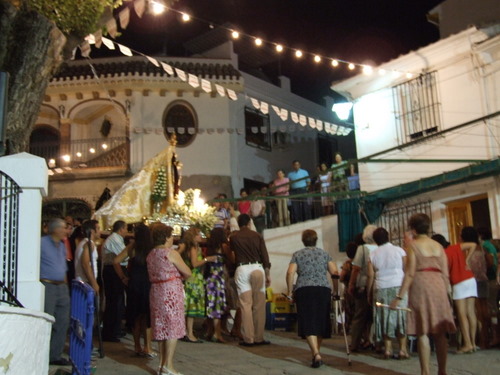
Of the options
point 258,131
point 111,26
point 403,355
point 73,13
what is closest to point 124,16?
point 111,26

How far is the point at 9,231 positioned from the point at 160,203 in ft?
24.6

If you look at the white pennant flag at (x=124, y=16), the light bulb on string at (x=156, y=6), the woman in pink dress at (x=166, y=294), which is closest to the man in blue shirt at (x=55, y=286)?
the woman in pink dress at (x=166, y=294)

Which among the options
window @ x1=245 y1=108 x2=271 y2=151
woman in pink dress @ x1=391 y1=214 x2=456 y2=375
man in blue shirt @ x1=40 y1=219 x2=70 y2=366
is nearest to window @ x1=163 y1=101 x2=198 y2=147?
window @ x1=245 y1=108 x2=271 y2=151

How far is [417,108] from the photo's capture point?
14875mm

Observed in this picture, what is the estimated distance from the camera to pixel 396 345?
31.6 feet

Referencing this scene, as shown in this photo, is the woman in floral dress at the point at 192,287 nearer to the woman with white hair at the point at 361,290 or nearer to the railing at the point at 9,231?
the woman with white hair at the point at 361,290

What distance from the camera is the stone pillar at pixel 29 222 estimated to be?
691 cm

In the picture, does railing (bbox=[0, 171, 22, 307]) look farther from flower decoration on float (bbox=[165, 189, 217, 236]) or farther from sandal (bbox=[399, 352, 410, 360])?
flower decoration on float (bbox=[165, 189, 217, 236])

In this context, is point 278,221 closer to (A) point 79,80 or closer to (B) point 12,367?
(A) point 79,80

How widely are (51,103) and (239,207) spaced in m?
9.24

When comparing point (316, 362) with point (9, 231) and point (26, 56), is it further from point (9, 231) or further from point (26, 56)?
point (26, 56)

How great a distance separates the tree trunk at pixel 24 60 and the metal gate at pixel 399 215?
8.43 m

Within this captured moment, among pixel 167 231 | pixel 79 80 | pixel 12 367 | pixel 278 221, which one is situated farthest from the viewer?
pixel 79 80

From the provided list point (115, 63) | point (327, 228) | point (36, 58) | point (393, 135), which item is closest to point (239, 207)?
point (327, 228)
